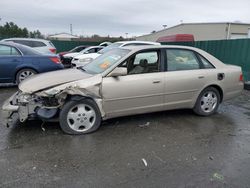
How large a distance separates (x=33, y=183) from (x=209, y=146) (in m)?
2.58

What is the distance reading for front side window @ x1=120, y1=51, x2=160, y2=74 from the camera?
4.17 meters

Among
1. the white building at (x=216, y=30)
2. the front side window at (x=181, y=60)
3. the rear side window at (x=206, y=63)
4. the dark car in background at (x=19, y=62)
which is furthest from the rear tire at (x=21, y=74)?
the white building at (x=216, y=30)

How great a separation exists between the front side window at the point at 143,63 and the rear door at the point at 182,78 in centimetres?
24

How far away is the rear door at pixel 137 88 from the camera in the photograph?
3.90 metres

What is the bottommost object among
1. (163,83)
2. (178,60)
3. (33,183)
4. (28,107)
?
(33,183)

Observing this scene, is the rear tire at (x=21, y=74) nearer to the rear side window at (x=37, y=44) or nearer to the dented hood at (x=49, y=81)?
the dented hood at (x=49, y=81)

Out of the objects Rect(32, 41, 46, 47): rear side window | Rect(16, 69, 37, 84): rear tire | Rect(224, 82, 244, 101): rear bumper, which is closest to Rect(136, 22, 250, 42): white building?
Rect(32, 41, 46, 47): rear side window

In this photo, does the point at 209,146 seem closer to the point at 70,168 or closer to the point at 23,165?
the point at 70,168

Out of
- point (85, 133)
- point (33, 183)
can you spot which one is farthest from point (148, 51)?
point (33, 183)

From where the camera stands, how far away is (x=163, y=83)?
4.26 metres

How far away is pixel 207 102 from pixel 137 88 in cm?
179

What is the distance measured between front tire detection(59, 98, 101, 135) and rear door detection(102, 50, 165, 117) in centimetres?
25

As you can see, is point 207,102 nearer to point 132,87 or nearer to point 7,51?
point 132,87

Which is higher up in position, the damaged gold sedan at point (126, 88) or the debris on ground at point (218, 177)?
the damaged gold sedan at point (126, 88)
